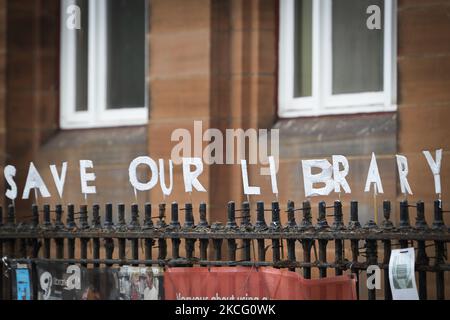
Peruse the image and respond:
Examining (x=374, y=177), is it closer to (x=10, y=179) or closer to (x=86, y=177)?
(x=86, y=177)

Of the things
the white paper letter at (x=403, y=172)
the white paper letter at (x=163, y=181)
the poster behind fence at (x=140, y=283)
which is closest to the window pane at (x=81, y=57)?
the white paper letter at (x=163, y=181)

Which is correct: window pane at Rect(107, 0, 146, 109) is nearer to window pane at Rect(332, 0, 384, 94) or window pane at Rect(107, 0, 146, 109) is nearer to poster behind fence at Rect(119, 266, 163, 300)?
window pane at Rect(332, 0, 384, 94)

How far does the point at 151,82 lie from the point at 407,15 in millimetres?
2899

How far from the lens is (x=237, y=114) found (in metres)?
11.5

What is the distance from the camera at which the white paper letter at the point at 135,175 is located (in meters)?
11.8

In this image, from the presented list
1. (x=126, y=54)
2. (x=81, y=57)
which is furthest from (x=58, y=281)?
(x=81, y=57)

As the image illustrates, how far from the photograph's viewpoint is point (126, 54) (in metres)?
12.8

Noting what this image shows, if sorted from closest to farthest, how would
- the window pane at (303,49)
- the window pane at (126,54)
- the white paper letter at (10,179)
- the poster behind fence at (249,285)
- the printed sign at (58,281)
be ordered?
the poster behind fence at (249,285) → the printed sign at (58,281) → the window pane at (303,49) → the window pane at (126,54) → the white paper letter at (10,179)

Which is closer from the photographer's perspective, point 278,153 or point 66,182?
point 278,153

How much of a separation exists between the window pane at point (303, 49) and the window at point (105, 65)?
5.83 ft

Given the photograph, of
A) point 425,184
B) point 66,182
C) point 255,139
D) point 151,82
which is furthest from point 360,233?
point 66,182

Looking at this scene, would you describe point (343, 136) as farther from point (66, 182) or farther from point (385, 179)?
point (66, 182)

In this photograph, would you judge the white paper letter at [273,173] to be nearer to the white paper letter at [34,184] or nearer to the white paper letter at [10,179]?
the white paper letter at [34,184]
